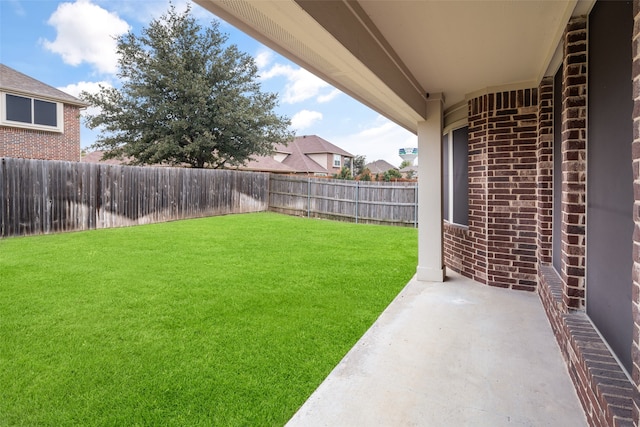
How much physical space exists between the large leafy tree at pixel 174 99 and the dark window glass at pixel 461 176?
487 inches

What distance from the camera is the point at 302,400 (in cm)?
217

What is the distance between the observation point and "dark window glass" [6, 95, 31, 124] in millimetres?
12117

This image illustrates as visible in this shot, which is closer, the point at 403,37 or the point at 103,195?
the point at 403,37

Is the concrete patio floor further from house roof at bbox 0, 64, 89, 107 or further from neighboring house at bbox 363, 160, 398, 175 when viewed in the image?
neighboring house at bbox 363, 160, 398, 175

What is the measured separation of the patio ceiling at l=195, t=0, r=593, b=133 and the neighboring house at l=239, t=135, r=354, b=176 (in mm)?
22340

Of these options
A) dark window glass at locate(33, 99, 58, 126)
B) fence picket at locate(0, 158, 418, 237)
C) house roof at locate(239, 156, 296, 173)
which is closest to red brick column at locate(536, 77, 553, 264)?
fence picket at locate(0, 158, 418, 237)

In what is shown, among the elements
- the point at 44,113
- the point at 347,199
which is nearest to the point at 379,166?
the point at 347,199

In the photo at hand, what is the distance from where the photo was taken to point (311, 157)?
1238 inches

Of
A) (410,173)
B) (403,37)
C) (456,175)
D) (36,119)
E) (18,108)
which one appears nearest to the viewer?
(403,37)

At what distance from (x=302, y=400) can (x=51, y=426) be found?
4.34 ft

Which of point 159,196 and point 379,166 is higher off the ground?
point 379,166

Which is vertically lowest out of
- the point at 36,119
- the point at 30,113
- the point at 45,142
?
the point at 45,142

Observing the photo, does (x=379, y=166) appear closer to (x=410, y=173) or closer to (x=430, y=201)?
(x=410, y=173)

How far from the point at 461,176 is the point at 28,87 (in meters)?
14.4
